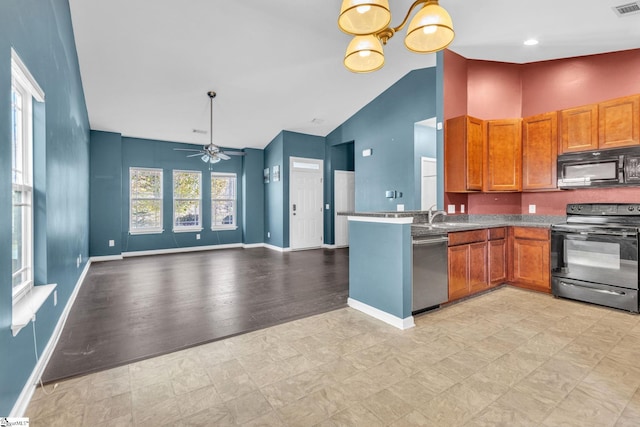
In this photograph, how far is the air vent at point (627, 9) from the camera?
9.50 feet

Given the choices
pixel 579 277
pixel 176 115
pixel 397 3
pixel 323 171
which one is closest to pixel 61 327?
pixel 176 115

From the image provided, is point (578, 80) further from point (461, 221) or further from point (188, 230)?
point (188, 230)

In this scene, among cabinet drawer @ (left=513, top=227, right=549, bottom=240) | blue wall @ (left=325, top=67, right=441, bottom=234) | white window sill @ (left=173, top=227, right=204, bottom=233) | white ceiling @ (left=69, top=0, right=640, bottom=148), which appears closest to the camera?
white ceiling @ (left=69, top=0, right=640, bottom=148)

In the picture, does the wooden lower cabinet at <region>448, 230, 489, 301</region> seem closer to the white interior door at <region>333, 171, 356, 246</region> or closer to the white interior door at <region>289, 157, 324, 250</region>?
the white interior door at <region>333, 171, 356, 246</region>

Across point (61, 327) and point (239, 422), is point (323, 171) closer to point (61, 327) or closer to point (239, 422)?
point (61, 327)

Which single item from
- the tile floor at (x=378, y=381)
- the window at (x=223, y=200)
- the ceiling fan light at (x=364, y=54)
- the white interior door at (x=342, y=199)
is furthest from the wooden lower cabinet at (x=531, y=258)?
the window at (x=223, y=200)

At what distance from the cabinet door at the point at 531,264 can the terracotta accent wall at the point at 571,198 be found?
690 millimetres

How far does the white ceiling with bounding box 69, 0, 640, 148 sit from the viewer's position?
3.28 m

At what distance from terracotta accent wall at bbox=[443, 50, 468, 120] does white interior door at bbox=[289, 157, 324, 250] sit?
4034 millimetres

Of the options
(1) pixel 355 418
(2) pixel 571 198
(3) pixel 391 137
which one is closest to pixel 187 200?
(3) pixel 391 137

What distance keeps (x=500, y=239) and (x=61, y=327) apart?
5090 mm

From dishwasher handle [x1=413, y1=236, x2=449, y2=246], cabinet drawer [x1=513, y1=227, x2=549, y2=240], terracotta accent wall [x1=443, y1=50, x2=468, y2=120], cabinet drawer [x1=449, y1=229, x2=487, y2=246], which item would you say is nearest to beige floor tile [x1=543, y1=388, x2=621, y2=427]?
dishwasher handle [x1=413, y1=236, x2=449, y2=246]

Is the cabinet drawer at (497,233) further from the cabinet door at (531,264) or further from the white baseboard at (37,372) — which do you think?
the white baseboard at (37,372)

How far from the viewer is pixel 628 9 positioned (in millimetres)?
2957
